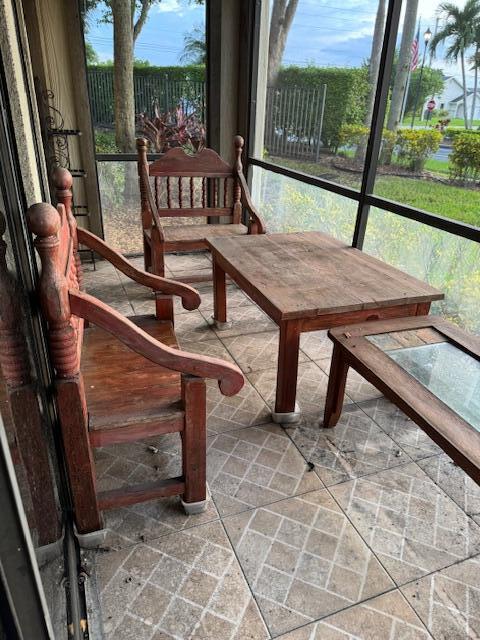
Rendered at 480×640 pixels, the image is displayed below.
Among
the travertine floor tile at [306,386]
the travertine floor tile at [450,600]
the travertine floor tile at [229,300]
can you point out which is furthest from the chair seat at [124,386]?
the travertine floor tile at [229,300]

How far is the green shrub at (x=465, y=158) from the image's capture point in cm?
220

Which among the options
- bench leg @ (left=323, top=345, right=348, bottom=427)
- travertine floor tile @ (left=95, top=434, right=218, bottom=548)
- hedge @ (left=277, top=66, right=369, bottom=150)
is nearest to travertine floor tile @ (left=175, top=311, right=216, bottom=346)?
travertine floor tile @ (left=95, top=434, right=218, bottom=548)

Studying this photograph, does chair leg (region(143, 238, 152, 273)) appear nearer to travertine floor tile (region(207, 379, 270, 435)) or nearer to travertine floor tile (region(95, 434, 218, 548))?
travertine floor tile (region(207, 379, 270, 435))

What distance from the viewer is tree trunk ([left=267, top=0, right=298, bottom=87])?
342 centimetres

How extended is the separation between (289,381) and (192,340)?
0.95 meters

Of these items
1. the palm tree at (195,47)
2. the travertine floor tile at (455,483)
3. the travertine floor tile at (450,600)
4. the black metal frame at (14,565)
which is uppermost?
the palm tree at (195,47)

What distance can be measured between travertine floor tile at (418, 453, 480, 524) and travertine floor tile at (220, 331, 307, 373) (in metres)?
0.95

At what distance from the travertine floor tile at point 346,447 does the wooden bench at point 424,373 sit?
3.1 inches

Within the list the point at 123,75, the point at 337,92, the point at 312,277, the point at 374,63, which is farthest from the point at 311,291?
the point at 123,75

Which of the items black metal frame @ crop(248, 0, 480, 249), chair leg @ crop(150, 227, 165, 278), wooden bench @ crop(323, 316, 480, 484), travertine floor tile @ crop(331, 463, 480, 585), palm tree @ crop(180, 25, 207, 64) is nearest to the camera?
wooden bench @ crop(323, 316, 480, 484)

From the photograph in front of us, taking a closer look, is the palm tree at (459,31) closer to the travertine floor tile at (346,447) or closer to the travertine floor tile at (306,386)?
the travertine floor tile at (306,386)

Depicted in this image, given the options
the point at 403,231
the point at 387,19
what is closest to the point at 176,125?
the point at 387,19

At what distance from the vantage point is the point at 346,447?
192 centimetres

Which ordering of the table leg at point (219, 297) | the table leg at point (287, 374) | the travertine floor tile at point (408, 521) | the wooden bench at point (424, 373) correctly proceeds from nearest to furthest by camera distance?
the wooden bench at point (424, 373) → the travertine floor tile at point (408, 521) → the table leg at point (287, 374) → the table leg at point (219, 297)
